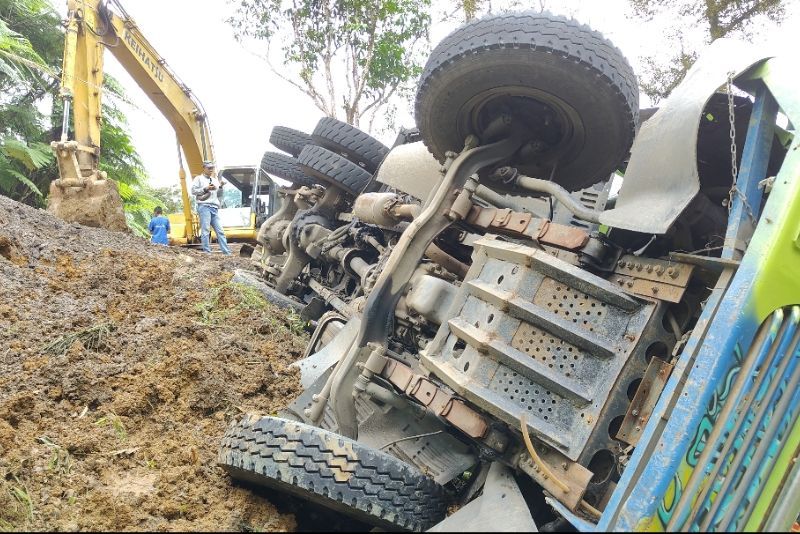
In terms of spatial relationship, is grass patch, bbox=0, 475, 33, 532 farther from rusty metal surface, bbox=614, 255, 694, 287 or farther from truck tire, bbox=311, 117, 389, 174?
truck tire, bbox=311, 117, 389, 174

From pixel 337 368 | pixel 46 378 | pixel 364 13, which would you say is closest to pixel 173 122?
pixel 364 13

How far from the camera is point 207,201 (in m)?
11.0

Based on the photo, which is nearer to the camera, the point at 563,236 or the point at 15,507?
the point at 15,507

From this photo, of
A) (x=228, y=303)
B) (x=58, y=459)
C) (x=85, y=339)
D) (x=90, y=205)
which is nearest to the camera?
(x=58, y=459)

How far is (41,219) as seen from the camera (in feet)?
23.9

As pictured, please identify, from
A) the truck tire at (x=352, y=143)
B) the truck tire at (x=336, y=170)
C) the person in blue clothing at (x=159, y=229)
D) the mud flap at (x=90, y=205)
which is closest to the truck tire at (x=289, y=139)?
the truck tire at (x=352, y=143)

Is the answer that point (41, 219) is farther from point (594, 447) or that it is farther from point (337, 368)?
point (594, 447)

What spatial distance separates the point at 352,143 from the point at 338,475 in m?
3.79

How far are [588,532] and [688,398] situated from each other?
43 centimetres

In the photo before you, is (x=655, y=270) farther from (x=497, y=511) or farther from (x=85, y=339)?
(x=85, y=339)

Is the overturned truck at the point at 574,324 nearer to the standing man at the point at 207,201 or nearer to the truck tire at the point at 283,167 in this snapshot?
the truck tire at the point at 283,167

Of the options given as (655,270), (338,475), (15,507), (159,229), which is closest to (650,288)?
(655,270)

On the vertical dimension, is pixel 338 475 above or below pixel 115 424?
above

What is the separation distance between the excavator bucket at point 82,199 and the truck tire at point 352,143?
5.02 m
